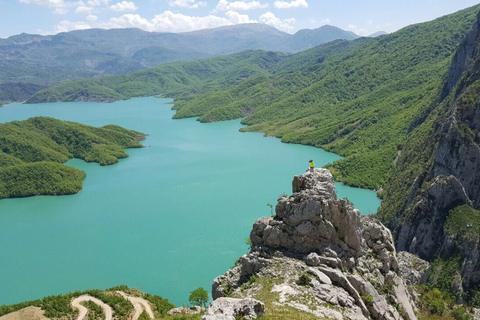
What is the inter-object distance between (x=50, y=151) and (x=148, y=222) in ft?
217

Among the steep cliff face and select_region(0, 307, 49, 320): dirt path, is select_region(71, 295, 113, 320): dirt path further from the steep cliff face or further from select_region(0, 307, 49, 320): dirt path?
the steep cliff face

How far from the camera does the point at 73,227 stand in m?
78.2

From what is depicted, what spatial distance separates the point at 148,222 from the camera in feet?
252

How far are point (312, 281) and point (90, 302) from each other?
25475mm

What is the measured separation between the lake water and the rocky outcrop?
29.4 meters

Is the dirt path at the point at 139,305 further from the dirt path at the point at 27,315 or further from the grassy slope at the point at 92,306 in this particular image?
the dirt path at the point at 27,315

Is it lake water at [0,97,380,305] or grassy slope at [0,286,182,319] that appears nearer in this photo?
grassy slope at [0,286,182,319]

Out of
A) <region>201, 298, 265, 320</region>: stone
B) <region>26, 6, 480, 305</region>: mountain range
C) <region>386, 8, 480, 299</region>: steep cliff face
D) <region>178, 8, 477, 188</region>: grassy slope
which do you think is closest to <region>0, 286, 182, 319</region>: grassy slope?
<region>201, 298, 265, 320</region>: stone

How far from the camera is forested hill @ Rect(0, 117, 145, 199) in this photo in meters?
99.7

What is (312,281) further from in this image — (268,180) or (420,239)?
(268,180)

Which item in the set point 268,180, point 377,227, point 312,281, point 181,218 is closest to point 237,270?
point 312,281

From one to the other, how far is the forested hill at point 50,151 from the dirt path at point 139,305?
6515cm

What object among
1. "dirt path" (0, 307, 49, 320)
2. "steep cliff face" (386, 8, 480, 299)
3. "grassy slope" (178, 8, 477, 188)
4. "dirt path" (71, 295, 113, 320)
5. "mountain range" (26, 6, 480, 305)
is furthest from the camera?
"grassy slope" (178, 8, 477, 188)

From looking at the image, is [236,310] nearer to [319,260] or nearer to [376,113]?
[319,260]
